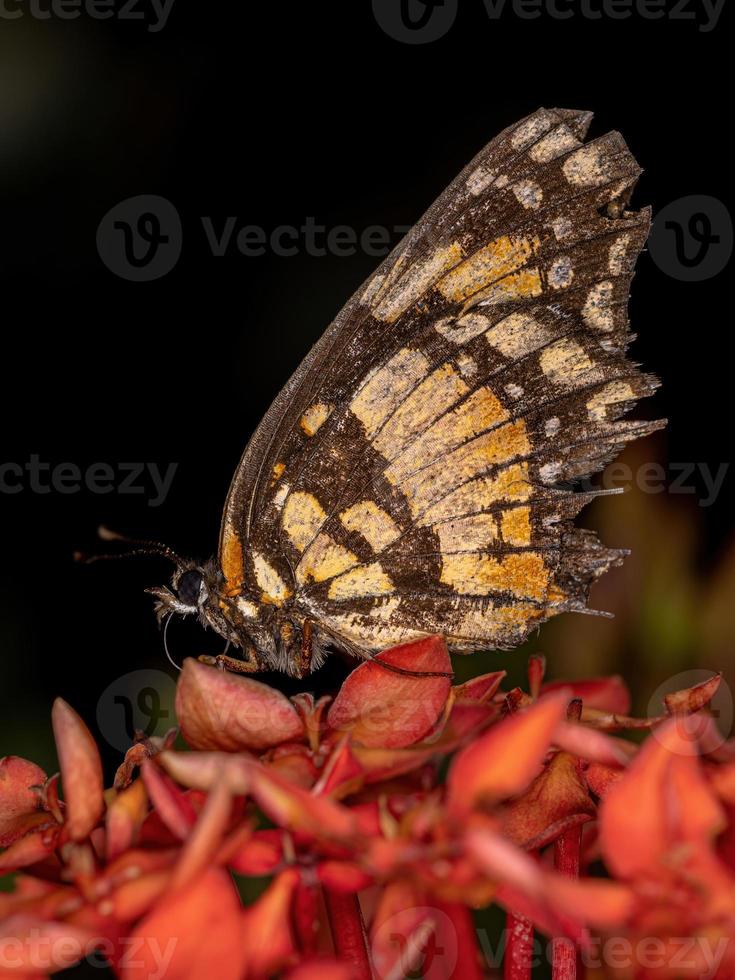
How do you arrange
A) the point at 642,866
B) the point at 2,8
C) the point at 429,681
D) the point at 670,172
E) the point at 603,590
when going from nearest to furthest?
the point at 642,866
the point at 429,681
the point at 603,590
the point at 2,8
the point at 670,172

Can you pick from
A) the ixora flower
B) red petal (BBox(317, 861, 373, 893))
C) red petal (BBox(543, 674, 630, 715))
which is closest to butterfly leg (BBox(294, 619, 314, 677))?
red petal (BBox(543, 674, 630, 715))

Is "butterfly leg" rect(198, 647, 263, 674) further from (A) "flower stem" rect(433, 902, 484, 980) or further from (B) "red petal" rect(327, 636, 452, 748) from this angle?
(A) "flower stem" rect(433, 902, 484, 980)

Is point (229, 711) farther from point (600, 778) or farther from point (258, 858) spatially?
point (600, 778)

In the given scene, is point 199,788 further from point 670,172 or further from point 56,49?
point 670,172

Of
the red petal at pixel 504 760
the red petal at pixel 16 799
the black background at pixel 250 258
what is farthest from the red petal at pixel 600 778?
the black background at pixel 250 258

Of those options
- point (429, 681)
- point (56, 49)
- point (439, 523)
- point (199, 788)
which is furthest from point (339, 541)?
point (56, 49)

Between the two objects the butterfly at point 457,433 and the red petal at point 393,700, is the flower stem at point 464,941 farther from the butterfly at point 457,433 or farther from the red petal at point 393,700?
the butterfly at point 457,433
